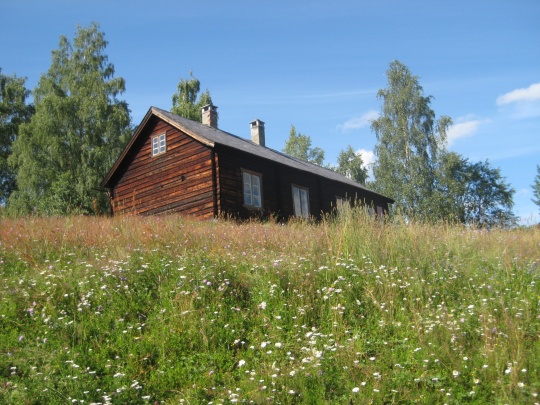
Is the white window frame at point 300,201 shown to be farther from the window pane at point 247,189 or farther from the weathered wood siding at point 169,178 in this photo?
the weathered wood siding at point 169,178

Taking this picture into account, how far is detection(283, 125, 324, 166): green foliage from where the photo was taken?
154 ft

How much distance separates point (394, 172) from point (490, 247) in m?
28.1

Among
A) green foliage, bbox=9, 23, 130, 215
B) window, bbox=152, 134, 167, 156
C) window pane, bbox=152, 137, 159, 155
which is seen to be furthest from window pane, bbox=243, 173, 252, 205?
green foliage, bbox=9, 23, 130, 215

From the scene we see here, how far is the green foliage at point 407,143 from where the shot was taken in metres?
36.2

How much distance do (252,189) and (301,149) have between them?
25.8 meters

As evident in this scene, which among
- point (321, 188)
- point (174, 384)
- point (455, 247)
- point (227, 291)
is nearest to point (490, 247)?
point (455, 247)

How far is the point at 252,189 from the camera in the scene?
22.0m

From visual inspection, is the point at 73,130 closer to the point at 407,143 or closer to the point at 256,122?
the point at 256,122

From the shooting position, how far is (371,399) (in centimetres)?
518

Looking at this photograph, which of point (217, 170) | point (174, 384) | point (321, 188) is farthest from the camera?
point (321, 188)

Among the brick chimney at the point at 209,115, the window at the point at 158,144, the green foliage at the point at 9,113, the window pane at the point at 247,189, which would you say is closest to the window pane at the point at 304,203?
the window pane at the point at 247,189

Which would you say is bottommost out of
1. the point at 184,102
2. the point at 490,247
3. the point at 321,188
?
the point at 490,247

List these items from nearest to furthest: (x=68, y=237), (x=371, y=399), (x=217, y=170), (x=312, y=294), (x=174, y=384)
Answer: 1. (x=371, y=399)
2. (x=174, y=384)
3. (x=312, y=294)
4. (x=68, y=237)
5. (x=217, y=170)

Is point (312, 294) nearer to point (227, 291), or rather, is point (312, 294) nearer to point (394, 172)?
point (227, 291)
